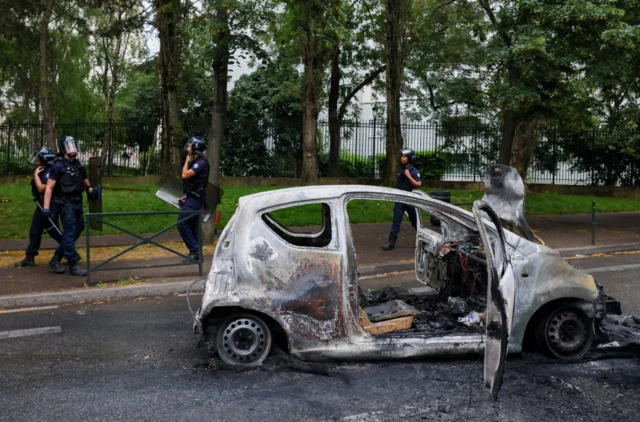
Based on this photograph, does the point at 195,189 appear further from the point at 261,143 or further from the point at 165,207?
the point at 261,143

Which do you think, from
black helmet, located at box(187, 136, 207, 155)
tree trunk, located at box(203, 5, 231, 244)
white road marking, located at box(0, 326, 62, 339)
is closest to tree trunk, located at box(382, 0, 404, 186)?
tree trunk, located at box(203, 5, 231, 244)

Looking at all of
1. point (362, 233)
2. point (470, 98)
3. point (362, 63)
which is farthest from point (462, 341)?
point (362, 63)

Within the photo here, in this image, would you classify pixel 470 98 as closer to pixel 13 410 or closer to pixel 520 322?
pixel 520 322

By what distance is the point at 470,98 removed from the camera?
21.9 meters

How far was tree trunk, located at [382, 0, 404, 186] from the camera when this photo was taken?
19.0m

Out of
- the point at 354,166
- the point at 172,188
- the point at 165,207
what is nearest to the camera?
the point at 172,188

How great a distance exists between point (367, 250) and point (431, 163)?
14.0 meters

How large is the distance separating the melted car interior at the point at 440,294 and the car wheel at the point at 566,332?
0.52 m

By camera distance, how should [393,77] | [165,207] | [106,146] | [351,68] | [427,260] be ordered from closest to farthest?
[427,260] < [165,207] < [393,77] < [106,146] < [351,68]

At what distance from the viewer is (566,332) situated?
5.61 meters

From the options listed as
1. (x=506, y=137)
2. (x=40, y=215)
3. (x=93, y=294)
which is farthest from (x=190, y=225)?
(x=506, y=137)

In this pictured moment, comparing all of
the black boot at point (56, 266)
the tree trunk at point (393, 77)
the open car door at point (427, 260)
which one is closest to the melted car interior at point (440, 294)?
the open car door at point (427, 260)

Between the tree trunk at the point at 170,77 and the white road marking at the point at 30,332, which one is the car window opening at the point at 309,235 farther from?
the tree trunk at the point at 170,77

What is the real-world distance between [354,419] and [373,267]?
229 inches
